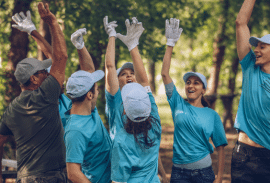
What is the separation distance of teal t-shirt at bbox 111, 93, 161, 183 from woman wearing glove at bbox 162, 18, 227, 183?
0.82m

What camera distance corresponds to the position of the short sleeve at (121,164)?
6.99 feet

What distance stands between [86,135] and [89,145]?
0.14 m

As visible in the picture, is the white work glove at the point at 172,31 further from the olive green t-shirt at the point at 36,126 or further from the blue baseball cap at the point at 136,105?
the olive green t-shirt at the point at 36,126

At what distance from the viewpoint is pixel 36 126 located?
253cm

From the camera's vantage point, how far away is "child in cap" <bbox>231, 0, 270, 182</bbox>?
2.78m

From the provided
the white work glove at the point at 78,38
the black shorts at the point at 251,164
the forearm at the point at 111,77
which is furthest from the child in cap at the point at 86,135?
the black shorts at the point at 251,164

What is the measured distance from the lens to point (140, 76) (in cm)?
276

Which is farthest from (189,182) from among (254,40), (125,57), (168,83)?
(125,57)

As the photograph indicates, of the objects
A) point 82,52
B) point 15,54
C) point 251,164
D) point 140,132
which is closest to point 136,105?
point 140,132

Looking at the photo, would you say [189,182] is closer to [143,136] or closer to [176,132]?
[176,132]

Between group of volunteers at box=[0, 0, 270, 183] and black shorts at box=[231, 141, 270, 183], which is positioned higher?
group of volunteers at box=[0, 0, 270, 183]

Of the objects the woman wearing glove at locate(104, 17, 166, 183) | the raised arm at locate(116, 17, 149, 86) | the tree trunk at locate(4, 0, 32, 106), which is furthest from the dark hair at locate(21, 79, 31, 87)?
the tree trunk at locate(4, 0, 32, 106)

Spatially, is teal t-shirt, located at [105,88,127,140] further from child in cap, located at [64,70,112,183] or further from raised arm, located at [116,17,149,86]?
raised arm, located at [116,17,149,86]

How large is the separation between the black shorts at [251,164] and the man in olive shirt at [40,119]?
5.62ft
